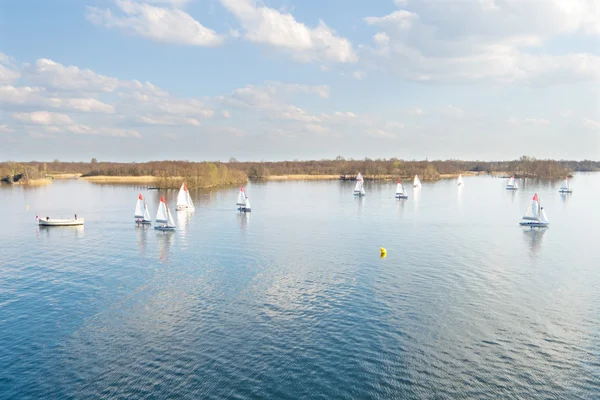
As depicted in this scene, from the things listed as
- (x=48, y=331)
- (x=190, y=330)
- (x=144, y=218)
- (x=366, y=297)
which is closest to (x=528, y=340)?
(x=366, y=297)

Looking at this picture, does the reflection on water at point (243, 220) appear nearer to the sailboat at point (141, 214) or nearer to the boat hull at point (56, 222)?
the sailboat at point (141, 214)

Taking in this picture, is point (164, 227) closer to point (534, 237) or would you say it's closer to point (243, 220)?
point (243, 220)

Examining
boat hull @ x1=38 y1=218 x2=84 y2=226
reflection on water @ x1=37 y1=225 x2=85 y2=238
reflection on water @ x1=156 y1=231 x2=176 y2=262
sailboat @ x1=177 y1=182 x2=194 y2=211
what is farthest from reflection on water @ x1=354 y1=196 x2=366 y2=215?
boat hull @ x1=38 y1=218 x2=84 y2=226

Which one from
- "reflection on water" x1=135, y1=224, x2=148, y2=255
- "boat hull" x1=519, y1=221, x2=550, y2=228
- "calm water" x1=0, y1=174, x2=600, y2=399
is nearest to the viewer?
"calm water" x1=0, y1=174, x2=600, y2=399

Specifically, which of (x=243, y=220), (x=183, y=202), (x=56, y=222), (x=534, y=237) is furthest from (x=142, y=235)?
(x=534, y=237)

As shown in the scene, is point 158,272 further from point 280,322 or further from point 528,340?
point 528,340

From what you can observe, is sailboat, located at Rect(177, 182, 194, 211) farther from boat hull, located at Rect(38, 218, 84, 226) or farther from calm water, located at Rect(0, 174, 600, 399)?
calm water, located at Rect(0, 174, 600, 399)
